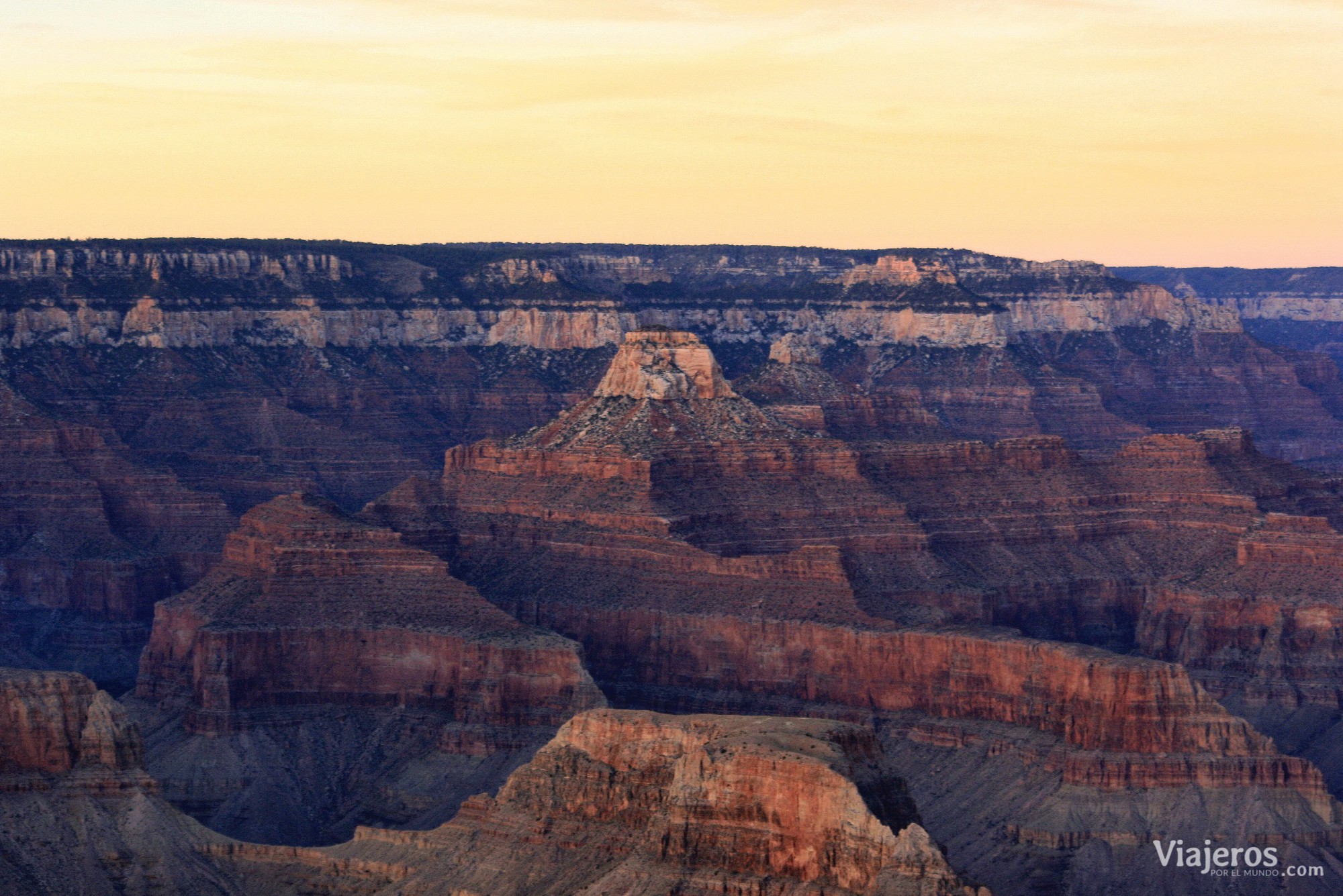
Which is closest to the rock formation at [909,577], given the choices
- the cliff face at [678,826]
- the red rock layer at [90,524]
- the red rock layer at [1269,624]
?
the red rock layer at [1269,624]

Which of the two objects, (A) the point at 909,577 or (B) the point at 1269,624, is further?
(A) the point at 909,577

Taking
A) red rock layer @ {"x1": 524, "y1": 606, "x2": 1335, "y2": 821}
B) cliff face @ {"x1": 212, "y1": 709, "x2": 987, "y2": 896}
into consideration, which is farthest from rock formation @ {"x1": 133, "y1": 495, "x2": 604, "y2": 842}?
cliff face @ {"x1": 212, "y1": 709, "x2": 987, "y2": 896}

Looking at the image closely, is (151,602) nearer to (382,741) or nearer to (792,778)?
(382,741)

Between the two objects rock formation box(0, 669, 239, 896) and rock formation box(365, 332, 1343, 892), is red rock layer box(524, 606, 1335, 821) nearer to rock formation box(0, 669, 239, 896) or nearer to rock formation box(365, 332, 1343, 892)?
rock formation box(365, 332, 1343, 892)

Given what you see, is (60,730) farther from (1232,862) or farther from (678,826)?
(1232,862)

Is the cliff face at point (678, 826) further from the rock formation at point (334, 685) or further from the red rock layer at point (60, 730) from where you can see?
the rock formation at point (334, 685)

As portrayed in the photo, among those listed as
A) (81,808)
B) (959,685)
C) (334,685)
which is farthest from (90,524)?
(81,808)

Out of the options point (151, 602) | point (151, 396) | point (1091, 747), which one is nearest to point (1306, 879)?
point (1091, 747)
